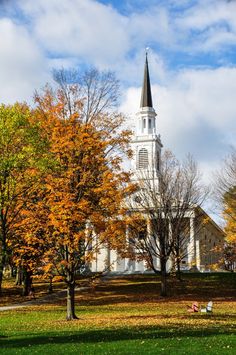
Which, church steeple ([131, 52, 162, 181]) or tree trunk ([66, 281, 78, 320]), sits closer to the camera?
tree trunk ([66, 281, 78, 320])

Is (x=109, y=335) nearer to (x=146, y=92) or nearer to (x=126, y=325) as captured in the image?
(x=126, y=325)

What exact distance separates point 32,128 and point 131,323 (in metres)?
8.27

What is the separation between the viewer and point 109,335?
1444cm

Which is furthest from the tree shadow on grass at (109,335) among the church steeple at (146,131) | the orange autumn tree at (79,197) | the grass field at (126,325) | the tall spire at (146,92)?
the tall spire at (146,92)

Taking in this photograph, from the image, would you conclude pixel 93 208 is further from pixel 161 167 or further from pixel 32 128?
pixel 161 167

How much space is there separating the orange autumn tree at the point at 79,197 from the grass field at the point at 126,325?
2.60m

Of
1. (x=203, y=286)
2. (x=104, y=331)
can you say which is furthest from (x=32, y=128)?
(x=203, y=286)

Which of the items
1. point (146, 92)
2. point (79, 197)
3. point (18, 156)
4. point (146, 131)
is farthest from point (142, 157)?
point (18, 156)

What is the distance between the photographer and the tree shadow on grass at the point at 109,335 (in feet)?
43.8

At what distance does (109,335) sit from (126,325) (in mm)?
3191

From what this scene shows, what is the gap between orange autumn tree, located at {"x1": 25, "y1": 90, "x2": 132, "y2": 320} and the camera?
1948 cm

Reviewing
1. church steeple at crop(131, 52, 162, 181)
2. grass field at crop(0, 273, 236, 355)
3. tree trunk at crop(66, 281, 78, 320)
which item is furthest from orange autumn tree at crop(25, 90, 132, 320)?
church steeple at crop(131, 52, 162, 181)

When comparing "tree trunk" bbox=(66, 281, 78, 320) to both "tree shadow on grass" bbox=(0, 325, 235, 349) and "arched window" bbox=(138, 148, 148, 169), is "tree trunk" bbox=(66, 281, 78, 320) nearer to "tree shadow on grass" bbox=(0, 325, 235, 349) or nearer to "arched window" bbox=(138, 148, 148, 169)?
"tree shadow on grass" bbox=(0, 325, 235, 349)

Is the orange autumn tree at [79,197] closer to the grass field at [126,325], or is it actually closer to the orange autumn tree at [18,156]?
the orange autumn tree at [18,156]
